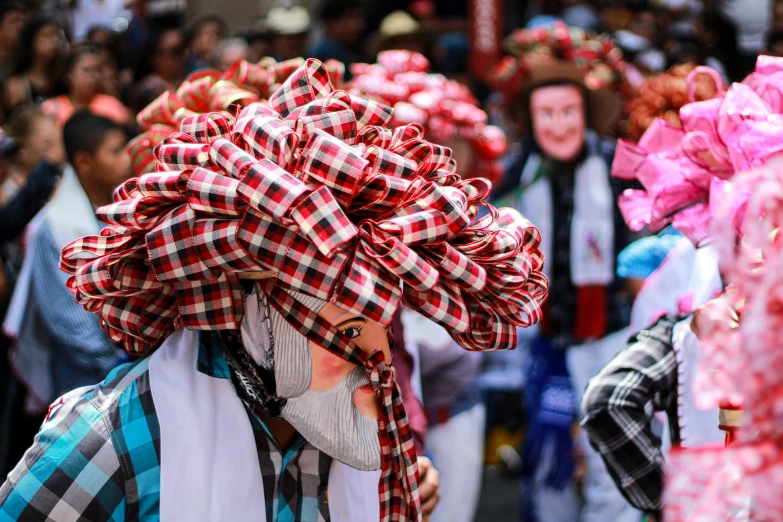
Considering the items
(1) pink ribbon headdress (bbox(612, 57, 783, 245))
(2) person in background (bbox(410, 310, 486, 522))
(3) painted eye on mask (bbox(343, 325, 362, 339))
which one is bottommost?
(2) person in background (bbox(410, 310, 486, 522))

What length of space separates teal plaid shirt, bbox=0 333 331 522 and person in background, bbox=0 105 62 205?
377 centimetres

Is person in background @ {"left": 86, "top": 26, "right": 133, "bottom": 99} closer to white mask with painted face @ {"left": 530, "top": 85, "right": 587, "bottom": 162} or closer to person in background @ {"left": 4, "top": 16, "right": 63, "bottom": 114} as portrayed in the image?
person in background @ {"left": 4, "top": 16, "right": 63, "bottom": 114}

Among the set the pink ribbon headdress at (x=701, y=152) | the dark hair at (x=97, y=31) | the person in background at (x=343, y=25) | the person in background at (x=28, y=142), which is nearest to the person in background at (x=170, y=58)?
the dark hair at (x=97, y=31)

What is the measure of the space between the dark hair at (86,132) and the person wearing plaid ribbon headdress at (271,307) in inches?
102

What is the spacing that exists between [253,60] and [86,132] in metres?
3.54

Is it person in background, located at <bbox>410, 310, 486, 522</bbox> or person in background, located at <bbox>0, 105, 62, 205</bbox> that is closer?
person in background, located at <bbox>410, 310, 486, 522</bbox>

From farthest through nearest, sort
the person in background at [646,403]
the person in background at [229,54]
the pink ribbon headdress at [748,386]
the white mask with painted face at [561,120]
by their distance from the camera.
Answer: the person in background at [229,54]
the white mask with painted face at [561,120]
the person in background at [646,403]
the pink ribbon headdress at [748,386]

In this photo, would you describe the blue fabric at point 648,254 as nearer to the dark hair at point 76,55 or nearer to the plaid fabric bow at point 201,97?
the plaid fabric bow at point 201,97

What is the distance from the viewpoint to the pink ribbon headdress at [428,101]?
13.5ft

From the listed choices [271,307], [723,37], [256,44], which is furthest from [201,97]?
[723,37]

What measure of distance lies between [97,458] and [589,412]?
4.20ft

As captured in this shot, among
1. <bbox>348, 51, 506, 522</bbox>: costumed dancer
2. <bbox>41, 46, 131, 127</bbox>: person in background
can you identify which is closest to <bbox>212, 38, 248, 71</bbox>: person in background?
<bbox>41, 46, 131, 127</bbox>: person in background

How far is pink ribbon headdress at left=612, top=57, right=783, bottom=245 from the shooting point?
2.04m

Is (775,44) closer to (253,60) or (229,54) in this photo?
(253,60)
